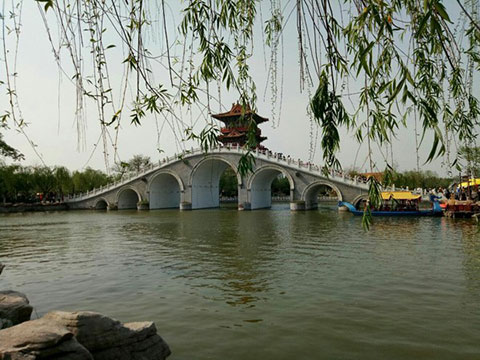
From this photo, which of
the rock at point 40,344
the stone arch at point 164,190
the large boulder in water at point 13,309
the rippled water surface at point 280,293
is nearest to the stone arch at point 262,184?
the stone arch at point 164,190

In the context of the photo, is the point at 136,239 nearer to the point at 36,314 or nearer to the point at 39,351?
the point at 36,314

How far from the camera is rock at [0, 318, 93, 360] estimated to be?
A: 2.29 m

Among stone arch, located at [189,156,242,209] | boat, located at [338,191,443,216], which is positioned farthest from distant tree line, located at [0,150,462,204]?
boat, located at [338,191,443,216]

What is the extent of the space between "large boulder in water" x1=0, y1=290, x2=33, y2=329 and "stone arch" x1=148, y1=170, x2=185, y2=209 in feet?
93.7

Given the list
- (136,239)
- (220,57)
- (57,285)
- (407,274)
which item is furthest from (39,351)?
(136,239)

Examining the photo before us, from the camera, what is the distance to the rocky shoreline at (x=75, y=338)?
2369 mm

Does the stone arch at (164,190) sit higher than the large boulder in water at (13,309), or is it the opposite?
the stone arch at (164,190)

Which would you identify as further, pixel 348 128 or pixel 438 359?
pixel 438 359

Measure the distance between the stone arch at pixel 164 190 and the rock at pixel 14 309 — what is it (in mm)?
28574

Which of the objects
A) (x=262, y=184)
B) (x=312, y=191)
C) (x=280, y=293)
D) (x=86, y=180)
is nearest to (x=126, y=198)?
(x=86, y=180)

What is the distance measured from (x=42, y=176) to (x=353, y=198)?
3018 cm

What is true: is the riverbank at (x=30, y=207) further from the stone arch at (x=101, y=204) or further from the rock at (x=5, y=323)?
the rock at (x=5, y=323)

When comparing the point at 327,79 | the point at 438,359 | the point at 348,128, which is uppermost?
the point at 327,79

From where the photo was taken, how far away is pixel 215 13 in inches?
88.8
